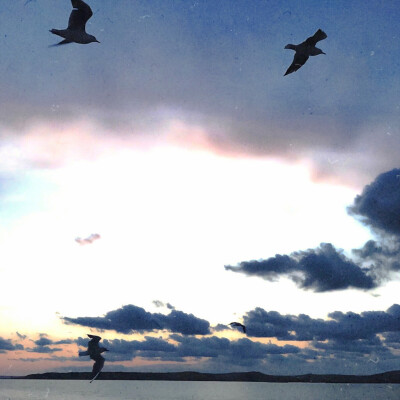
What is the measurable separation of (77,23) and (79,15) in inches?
14.6

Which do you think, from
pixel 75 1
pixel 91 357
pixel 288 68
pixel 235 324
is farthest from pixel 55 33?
pixel 235 324

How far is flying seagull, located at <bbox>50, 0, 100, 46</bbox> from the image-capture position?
23.8 meters

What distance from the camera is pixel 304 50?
2530 centimetres

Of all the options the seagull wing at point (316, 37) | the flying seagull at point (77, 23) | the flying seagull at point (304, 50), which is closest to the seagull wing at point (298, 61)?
the flying seagull at point (304, 50)

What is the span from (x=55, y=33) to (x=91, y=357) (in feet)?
55.9

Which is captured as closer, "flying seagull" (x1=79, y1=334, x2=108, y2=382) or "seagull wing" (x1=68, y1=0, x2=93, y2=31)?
"seagull wing" (x1=68, y1=0, x2=93, y2=31)

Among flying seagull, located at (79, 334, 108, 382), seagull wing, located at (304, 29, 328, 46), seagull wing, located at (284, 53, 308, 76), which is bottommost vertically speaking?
flying seagull, located at (79, 334, 108, 382)

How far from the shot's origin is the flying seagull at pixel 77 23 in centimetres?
2378

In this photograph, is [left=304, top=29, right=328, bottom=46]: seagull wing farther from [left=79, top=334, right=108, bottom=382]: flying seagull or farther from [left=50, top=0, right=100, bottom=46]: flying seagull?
[left=79, top=334, right=108, bottom=382]: flying seagull

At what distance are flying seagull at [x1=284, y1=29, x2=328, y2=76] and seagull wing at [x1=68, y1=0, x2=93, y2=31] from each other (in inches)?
370

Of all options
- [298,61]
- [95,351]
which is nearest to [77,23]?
[298,61]

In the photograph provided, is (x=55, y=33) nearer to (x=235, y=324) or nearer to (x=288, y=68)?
(x=288, y=68)

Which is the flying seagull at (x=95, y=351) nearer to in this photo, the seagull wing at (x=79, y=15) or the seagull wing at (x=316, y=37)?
the seagull wing at (x=79, y=15)

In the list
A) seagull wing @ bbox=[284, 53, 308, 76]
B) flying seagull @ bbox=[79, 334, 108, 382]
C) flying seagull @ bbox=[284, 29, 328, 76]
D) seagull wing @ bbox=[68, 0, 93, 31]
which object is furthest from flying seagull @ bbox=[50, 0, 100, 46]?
flying seagull @ bbox=[79, 334, 108, 382]
